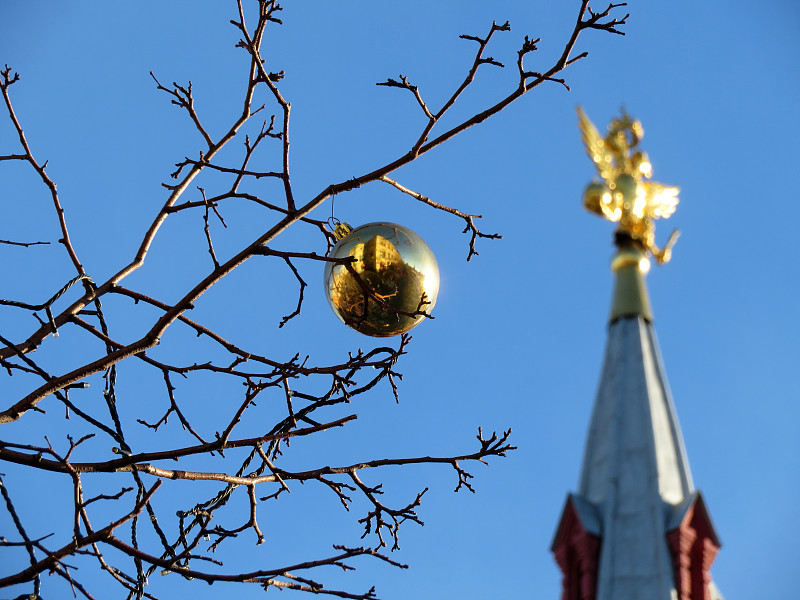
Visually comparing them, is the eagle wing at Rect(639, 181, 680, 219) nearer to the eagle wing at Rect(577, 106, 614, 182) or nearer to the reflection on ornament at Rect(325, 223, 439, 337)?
the eagle wing at Rect(577, 106, 614, 182)

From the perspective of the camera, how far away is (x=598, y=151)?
28125 millimetres

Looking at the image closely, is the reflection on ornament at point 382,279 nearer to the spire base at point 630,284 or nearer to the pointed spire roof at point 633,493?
the pointed spire roof at point 633,493

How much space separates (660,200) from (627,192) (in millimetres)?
1012

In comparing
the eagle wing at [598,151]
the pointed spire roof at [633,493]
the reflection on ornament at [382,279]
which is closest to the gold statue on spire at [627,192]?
the eagle wing at [598,151]

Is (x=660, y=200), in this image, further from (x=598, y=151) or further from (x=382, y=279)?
(x=382, y=279)

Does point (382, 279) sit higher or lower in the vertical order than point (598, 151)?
lower

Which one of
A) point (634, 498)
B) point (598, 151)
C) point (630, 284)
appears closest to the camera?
point (634, 498)

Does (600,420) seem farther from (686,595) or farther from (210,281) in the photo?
(210,281)

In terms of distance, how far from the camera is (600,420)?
2091 centimetres

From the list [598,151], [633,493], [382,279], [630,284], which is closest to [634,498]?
[633,493]

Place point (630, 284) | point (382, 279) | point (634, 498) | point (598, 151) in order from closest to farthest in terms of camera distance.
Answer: point (382, 279) → point (634, 498) → point (630, 284) → point (598, 151)

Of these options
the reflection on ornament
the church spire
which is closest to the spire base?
the church spire

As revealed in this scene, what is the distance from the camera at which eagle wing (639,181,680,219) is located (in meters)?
26.6

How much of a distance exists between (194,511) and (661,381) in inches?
708
